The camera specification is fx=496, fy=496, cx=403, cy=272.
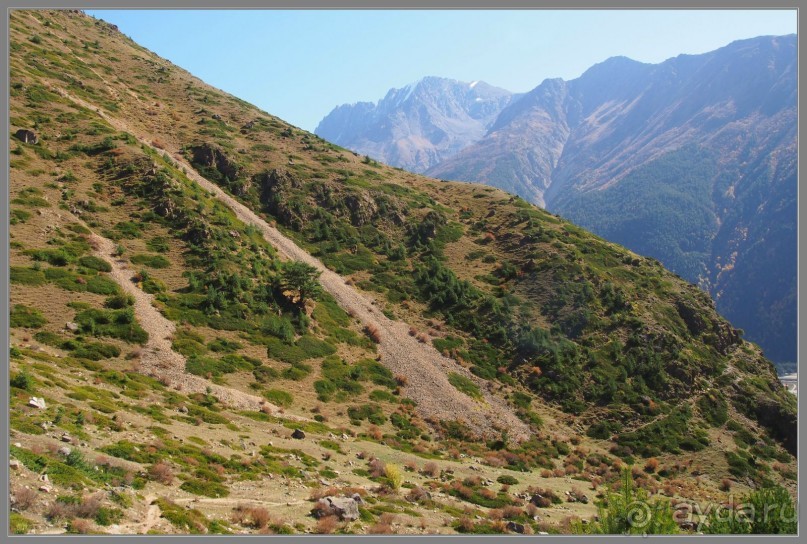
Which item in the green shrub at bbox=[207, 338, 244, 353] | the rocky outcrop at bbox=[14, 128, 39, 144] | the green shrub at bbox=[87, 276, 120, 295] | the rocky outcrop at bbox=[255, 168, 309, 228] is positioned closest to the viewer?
the green shrub at bbox=[207, 338, 244, 353]

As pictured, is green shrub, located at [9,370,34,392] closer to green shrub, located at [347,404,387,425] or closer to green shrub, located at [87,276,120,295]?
green shrub, located at [87,276,120,295]

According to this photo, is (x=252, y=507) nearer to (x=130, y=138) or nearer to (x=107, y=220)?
(x=107, y=220)

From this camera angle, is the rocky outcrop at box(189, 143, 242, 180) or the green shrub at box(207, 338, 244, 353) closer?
the green shrub at box(207, 338, 244, 353)

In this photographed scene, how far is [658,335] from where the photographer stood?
6550cm

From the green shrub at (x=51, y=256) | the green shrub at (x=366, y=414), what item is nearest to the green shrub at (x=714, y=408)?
the green shrub at (x=366, y=414)

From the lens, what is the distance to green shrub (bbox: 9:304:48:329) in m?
38.3

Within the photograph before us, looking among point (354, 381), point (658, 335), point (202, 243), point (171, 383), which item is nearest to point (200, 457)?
point (171, 383)

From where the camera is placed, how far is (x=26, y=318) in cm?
3903

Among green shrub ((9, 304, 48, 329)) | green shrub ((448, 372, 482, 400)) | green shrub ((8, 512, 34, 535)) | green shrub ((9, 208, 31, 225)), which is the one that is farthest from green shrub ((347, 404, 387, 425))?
green shrub ((9, 208, 31, 225))

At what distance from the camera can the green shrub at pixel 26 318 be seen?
126 ft

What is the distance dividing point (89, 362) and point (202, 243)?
27828 mm

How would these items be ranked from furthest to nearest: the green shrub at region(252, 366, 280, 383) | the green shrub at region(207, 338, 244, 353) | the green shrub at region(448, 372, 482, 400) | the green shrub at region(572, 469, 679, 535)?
the green shrub at region(448, 372, 482, 400) → the green shrub at region(207, 338, 244, 353) → the green shrub at region(252, 366, 280, 383) → the green shrub at region(572, 469, 679, 535)

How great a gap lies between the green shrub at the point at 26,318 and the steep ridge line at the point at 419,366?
32.0 ft

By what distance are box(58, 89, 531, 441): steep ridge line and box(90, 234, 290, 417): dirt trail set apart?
2055mm
